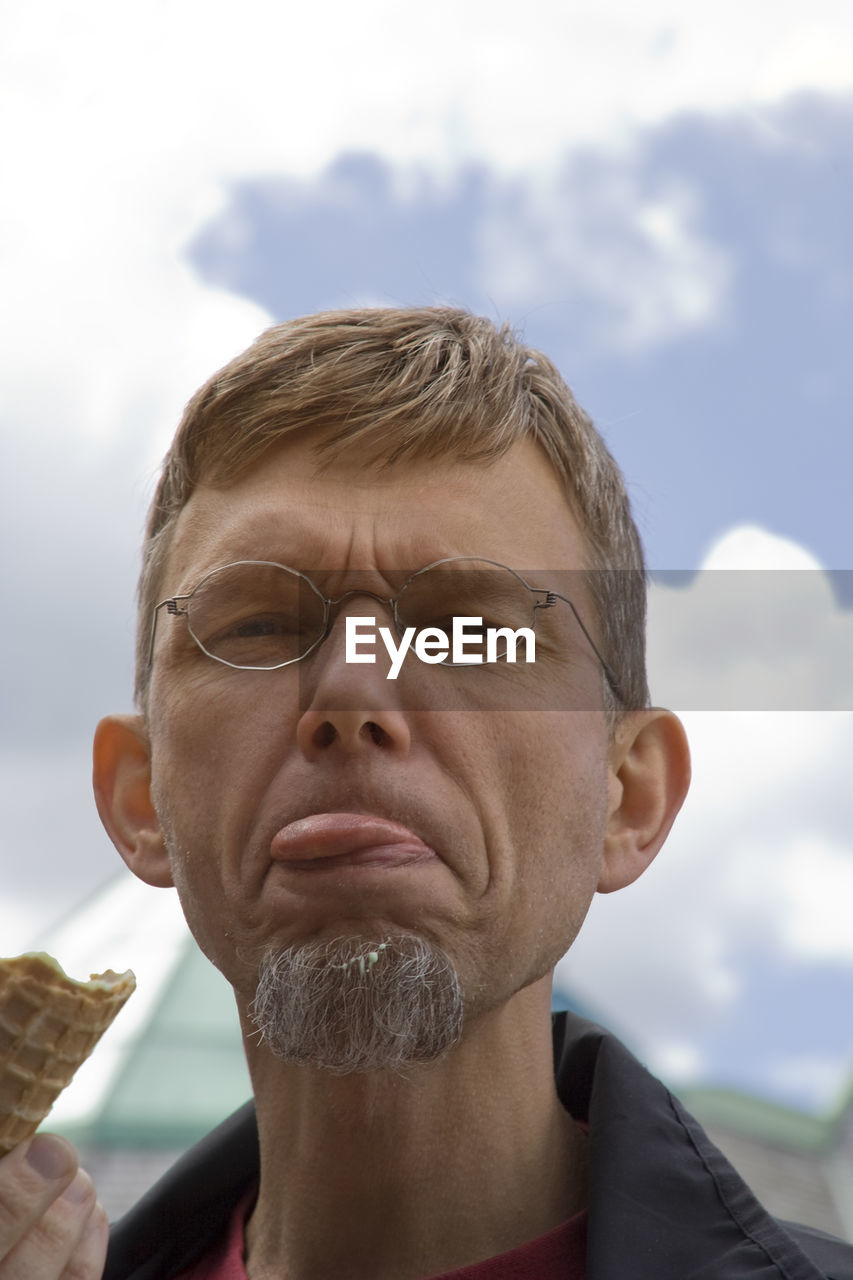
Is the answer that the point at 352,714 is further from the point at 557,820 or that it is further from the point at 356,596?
the point at 557,820

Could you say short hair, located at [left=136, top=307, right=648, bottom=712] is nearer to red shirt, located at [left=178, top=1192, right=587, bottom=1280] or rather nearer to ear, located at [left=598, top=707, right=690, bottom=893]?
ear, located at [left=598, top=707, right=690, bottom=893]

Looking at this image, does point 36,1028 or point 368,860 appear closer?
point 36,1028

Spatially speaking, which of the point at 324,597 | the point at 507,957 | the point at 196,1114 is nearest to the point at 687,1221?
the point at 507,957

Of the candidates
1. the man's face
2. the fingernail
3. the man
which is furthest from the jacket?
the fingernail

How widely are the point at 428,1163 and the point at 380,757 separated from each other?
3.17 ft

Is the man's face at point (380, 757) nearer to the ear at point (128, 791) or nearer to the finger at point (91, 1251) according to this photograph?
the ear at point (128, 791)

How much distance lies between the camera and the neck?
2.90 m

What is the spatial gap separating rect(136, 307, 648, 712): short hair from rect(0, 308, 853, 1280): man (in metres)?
0.01

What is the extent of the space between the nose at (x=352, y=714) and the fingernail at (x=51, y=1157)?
89 cm

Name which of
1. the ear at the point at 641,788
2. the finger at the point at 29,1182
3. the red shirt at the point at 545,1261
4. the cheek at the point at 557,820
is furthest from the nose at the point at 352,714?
the red shirt at the point at 545,1261

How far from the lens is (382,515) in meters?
3.04

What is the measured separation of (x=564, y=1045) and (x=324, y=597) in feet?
4.70

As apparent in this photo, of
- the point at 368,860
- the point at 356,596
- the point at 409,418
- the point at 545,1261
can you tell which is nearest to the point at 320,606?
the point at 356,596

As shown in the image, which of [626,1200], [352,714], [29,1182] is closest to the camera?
[29,1182]
